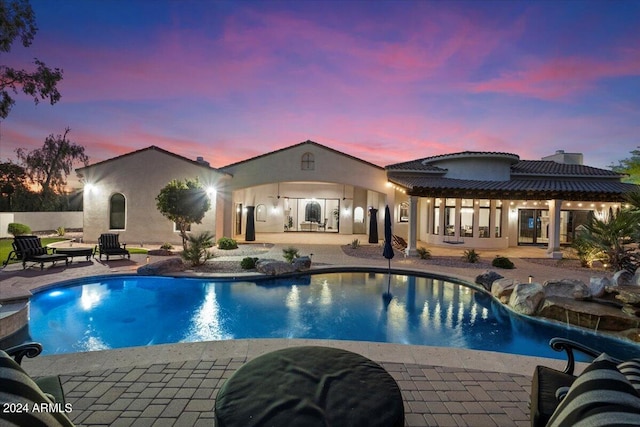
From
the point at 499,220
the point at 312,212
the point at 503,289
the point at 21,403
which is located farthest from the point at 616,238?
the point at 312,212

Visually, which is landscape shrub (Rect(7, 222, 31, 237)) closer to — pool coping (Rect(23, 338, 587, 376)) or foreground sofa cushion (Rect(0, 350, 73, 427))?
pool coping (Rect(23, 338, 587, 376))

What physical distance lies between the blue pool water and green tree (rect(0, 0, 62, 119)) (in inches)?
392

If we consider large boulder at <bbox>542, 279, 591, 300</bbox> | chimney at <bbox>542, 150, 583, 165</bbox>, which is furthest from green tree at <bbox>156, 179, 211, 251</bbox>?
chimney at <bbox>542, 150, 583, 165</bbox>

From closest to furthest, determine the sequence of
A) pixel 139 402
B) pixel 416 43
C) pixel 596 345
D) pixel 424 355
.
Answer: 1. pixel 139 402
2. pixel 424 355
3. pixel 596 345
4. pixel 416 43

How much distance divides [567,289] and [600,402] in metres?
8.99

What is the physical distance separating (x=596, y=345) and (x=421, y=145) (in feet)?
73.3

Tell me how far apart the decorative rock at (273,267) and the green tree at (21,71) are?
12.8m

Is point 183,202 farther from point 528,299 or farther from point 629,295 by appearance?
point 629,295

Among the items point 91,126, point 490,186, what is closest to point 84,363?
point 490,186

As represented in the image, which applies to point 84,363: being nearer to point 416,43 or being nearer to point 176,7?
point 176,7

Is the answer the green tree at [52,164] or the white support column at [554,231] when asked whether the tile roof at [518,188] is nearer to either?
the white support column at [554,231]

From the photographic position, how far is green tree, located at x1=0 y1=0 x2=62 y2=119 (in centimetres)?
1318

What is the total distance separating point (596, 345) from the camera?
6832 mm

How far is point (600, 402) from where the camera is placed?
1645mm
